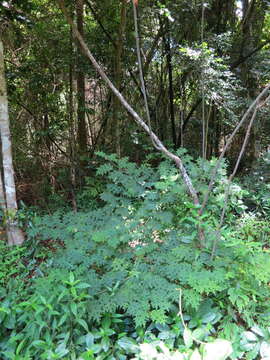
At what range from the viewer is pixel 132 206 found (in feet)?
7.91

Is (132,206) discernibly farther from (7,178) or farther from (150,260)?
(7,178)

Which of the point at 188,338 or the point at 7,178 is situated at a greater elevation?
the point at 7,178

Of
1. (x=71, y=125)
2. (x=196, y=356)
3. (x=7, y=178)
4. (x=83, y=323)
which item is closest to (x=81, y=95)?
(x=71, y=125)

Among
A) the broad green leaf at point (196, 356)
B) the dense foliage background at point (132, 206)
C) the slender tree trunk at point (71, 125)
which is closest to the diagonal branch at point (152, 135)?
the dense foliage background at point (132, 206)

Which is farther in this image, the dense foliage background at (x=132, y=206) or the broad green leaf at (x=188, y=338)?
the dense foliage background at (x=132, y=206)

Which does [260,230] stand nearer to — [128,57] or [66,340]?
[66,340]

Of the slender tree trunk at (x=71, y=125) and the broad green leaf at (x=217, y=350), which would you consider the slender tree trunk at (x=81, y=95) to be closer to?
the slender tree trunk at (x=71, y=125)

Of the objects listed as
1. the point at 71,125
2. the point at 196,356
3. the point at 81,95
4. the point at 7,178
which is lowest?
the point at 196,356

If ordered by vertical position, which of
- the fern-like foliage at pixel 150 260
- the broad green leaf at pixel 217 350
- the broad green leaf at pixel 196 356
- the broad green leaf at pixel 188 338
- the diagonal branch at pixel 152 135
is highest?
the diagonal branch at pixel 152 135

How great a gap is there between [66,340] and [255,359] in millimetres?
1089

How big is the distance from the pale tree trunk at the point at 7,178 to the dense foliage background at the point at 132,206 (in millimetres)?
105

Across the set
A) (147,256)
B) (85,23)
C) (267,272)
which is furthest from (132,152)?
(267,272)

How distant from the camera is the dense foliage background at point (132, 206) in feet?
5.33

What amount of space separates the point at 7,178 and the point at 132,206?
130 centimetres
